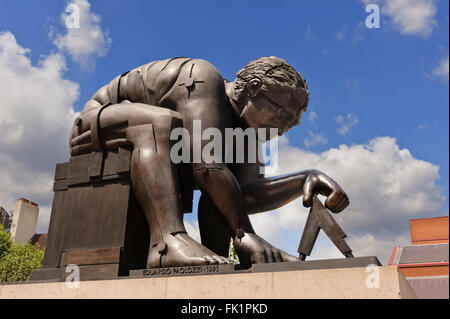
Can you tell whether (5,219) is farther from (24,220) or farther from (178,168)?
(178,168)

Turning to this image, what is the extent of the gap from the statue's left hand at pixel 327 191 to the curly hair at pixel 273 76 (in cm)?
109

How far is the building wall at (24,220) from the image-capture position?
33.5 meters

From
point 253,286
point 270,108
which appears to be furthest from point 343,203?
point 253,286

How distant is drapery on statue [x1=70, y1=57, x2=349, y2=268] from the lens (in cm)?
439

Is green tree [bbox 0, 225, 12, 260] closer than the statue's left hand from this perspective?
No

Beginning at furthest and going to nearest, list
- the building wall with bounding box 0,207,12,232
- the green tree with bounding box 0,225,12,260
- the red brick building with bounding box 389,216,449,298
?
the building wall with bounding box 0,207,12,232
the green tree with bounding box 0,225,12,260
the red brick building with bounding box 389,216,449,298

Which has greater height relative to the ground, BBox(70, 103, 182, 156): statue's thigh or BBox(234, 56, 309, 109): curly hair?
BBox(234, 56, 309, 109): curly hair

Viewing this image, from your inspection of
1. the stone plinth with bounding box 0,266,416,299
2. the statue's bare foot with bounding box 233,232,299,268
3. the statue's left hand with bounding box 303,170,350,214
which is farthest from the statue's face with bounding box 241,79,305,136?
the stone plinth with bounding box 0,266,416,299

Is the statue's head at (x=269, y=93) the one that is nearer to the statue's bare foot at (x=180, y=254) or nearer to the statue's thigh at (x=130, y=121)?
the statue's thigh at (x=130, y=121)

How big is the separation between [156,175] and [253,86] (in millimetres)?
1533

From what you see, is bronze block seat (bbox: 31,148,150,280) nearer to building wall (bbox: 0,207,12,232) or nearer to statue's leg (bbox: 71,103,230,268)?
statue's leg (bbox: 71,103,230,268)

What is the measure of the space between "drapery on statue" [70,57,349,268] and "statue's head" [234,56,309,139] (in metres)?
0.01

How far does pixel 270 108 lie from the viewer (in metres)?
5.07
